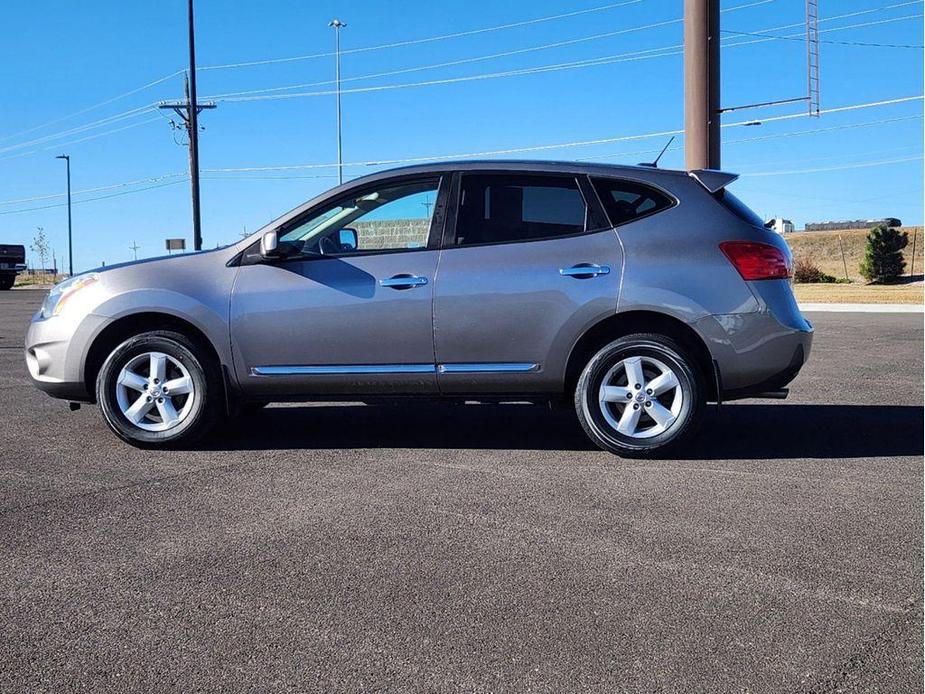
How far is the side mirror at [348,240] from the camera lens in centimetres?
650

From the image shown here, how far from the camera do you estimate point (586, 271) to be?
6.18 metres

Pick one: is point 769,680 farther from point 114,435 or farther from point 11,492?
point 114,435

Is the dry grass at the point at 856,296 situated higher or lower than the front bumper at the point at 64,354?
higher

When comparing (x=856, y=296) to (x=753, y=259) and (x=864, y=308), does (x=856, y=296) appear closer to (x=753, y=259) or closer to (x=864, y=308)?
(x=864, y=308)

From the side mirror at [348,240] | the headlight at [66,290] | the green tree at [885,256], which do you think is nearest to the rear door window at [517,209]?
the side mirror at [348,240]

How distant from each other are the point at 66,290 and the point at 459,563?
384 cm

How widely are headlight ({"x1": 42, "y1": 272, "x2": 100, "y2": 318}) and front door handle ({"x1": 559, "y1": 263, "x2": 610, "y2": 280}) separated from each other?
9.94 feet

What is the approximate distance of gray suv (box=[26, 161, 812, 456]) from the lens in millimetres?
6156

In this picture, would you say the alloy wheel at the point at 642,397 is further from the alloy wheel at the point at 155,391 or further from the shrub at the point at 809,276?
the shrub at the point at 809,276

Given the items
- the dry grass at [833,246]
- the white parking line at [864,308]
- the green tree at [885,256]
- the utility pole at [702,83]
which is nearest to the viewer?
the utility pole at [702,83]

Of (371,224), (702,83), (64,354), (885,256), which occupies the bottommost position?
(64,354)

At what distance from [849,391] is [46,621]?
25.5 feet

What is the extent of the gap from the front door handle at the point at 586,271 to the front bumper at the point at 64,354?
2.96m

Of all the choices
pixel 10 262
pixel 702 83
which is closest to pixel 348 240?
pixel 702 83
